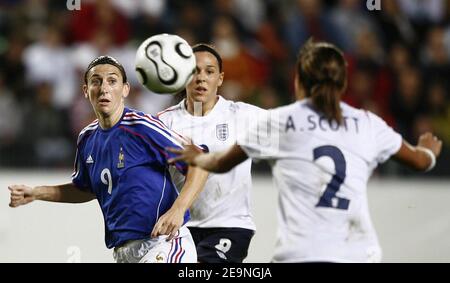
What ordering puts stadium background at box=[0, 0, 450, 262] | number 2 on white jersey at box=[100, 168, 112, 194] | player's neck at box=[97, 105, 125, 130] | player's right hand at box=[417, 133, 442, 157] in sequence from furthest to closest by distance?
1. stadium background at box=[0, 0, 450, 262]
2. player's neck at box=[97, 105, 125, 130]
3. number 2 on white jersey at box=[100, 168, 112, 194]
4. player's right hand at box=[417, 133, 442, 157]

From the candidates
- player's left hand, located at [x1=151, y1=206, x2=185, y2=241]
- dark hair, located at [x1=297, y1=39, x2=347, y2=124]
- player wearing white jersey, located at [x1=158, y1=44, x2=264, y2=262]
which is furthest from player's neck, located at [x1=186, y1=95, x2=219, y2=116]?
dark hair, located at [x1=297, y1=39, x2=347, y2=124]

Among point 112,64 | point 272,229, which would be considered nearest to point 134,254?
point 112,64

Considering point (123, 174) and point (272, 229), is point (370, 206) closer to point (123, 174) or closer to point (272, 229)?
point (272, 229)

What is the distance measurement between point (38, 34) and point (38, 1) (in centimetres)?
57

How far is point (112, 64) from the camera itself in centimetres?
593

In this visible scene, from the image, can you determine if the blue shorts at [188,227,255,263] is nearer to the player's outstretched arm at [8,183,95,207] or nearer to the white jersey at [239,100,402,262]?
the player's outstretched arm at [8,183,95,207]

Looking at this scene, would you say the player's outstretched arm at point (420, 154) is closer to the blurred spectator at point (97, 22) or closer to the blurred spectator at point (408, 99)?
the blurred spectator at point (408, 99)

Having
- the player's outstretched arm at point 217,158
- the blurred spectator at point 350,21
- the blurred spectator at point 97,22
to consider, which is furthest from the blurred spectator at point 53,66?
the player's outstretched arm at point 217,158

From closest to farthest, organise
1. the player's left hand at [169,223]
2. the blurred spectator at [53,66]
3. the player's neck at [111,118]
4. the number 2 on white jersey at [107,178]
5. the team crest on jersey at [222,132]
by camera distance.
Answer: the player's left hand at [169,223] → the number 2 on white jersey at [107,178] → the player's neck at [111,118] → the team crest on jersey at [222,132] → the blurred spectator at [53,66]

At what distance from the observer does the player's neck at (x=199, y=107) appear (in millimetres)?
6566

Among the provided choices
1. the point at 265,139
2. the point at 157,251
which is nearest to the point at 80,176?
the point at 157,251

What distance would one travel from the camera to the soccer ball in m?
5.79

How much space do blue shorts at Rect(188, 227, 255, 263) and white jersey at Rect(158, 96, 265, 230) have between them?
0.13 feet

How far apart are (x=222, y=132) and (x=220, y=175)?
313 mm
